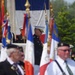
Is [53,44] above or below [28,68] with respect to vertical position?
above

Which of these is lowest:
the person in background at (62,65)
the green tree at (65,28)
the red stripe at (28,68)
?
the green tree at (65,28)

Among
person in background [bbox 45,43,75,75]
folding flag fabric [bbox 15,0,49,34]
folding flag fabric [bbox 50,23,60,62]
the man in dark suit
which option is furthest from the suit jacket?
folding flag fabric [bbox 15,0,49,34]

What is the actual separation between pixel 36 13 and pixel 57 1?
65.7 meters

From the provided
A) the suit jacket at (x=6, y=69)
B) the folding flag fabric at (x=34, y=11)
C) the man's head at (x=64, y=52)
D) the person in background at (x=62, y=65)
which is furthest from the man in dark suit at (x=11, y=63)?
the folding flag fabric at (x=34, y=11)

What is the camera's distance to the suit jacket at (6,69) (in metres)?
6.52

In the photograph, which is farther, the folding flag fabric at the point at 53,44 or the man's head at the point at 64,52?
the folding flag fabric at the point at 53,44

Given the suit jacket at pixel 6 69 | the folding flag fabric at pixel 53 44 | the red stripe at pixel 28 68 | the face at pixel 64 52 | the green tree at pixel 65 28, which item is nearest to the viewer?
the suit jacket at pixel 6 69

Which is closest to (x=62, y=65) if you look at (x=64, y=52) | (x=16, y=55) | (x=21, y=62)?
(x=64, y=52)

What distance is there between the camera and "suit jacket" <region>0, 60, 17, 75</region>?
6.52m

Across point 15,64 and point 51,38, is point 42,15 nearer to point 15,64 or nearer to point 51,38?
point 51,38

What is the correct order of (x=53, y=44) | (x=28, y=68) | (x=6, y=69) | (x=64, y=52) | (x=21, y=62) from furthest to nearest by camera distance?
(x=53, y=44)
(x=28, y=68)
(x=21, y=62)
(x=64, y=52)
(x=6, y=69)

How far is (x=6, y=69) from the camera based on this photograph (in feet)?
21.5

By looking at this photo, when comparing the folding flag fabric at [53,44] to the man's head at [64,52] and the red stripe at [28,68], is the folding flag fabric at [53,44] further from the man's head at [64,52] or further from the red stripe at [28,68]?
the man's head at [64,52]

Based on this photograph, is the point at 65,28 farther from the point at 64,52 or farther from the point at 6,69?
the point at 6,69
